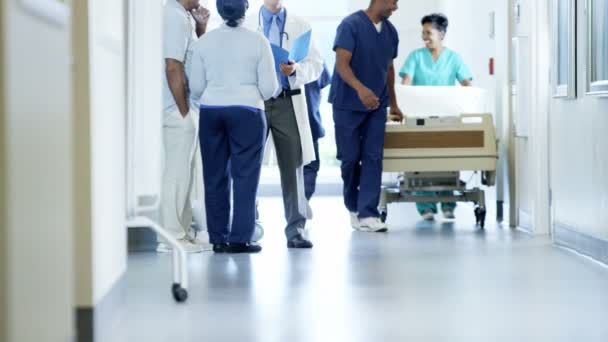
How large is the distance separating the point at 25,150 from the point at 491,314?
2.37 m

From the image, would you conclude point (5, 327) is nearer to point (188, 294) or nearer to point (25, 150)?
point (25, 150)

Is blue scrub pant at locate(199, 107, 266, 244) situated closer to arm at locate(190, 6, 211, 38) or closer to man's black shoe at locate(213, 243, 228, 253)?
man's black shoe at locate(213, 243, 228, 253)

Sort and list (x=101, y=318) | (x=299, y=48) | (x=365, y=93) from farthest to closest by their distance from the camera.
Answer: (x=365, y=93) < (x=299, y=48) < (x=101, y=318)

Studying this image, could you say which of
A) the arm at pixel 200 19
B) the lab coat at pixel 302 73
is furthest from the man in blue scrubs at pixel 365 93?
the arm at pixel 200 19

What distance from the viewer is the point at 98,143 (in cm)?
362

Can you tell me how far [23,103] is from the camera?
1.93 metres

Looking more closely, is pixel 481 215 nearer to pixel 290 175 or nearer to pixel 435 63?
pixel 435 63

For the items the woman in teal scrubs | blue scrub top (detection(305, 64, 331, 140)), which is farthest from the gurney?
the woman in teal scrubs

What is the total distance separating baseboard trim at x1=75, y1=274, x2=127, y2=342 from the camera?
135 inches

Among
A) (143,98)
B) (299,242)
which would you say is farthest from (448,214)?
(143,98)

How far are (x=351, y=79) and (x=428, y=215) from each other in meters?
1.55

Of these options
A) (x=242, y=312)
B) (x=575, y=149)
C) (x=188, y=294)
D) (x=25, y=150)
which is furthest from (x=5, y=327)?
(x=575, y=149)

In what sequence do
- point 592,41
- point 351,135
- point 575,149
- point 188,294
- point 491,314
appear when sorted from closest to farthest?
point 491,314
point 188,294
point 592,41
point 575,149
point 351,135

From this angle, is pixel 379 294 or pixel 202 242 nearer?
pixel 379 294
